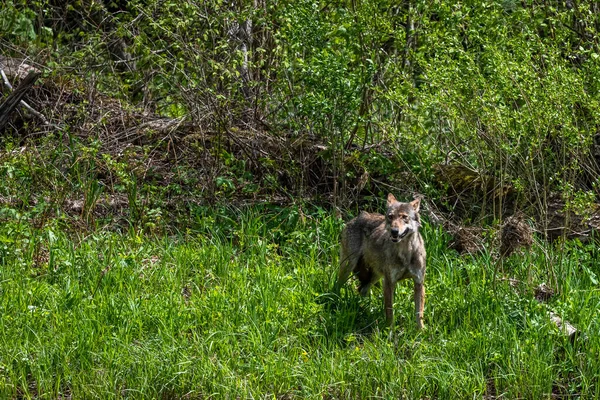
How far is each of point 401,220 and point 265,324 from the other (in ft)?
5.05

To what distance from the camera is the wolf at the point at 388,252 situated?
29.0ft

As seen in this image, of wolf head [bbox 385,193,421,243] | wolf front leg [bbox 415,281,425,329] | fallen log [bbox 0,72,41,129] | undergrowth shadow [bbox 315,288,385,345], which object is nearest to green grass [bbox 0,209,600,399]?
undergrowth shadow [bbox 315,288,385,345]

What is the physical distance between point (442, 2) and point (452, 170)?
218 centimetres

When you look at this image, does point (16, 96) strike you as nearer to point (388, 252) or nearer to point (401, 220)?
point (388, 252)

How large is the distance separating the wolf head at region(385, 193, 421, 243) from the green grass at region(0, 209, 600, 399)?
2.73 ft

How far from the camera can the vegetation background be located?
8.02 m

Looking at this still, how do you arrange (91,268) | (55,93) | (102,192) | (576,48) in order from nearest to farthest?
(91,268) → (576,48) → (102,192) → (55,93)

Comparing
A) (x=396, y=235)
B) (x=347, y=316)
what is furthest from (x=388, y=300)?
(x=396, y=235)

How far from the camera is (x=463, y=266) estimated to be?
32.6ft

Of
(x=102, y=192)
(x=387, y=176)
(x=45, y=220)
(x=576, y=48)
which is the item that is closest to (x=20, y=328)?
(x=45, y=220)

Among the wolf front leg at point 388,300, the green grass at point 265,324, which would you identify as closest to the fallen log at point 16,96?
the green grass at point 265,324

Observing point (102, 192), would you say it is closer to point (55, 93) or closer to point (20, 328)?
point (55, 93)

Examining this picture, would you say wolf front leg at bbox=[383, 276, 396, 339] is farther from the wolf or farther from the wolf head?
the wolf head

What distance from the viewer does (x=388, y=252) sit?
29.9ft
